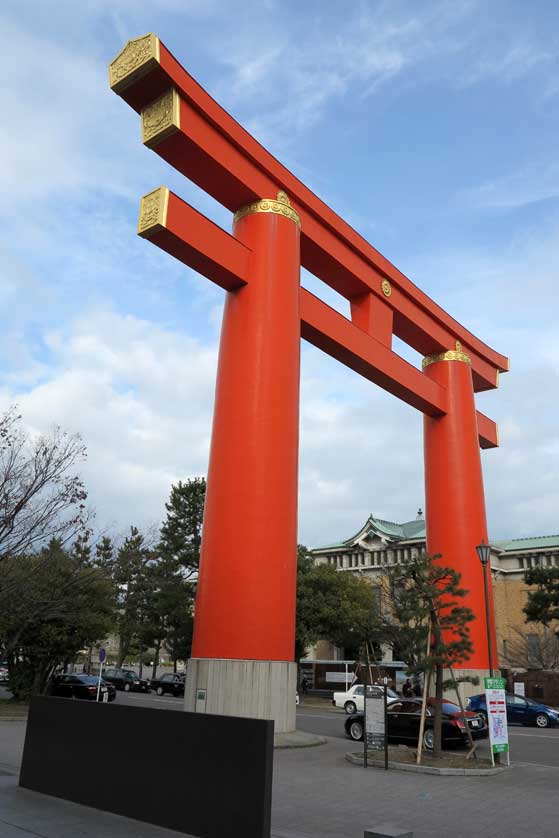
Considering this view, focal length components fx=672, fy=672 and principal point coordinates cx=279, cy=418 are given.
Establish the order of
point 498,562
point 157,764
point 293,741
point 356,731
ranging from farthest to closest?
point 498,562
point 356,731
point 293,741
point 157,764

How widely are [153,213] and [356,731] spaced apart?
1513cm

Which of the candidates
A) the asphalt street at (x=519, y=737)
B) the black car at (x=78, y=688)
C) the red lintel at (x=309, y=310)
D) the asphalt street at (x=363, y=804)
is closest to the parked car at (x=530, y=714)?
the asphalt street at (x=519, y=737)

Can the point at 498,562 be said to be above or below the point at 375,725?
above

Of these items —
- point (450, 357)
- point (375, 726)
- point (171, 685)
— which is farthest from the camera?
point (171, 685)

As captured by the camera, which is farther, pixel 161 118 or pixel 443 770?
pixel 161 118

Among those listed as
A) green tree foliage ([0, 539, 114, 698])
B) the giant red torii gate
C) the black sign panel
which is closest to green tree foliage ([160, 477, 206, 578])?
green tree foliage ([0, 539, 114, 698])

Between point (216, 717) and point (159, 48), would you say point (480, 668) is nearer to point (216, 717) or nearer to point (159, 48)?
point (216, 717)

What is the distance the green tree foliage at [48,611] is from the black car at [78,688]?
64cm

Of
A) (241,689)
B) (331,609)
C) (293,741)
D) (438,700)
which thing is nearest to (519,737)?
(438,700)

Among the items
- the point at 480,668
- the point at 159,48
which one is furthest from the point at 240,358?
the point at 480,668

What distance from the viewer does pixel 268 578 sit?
16375mm

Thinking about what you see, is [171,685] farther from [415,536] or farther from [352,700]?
[415,536]

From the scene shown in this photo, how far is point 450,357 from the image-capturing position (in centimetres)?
2777

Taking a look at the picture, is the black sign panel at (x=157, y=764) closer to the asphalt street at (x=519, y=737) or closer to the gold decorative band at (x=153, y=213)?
the asphalt street at (x=519, y=737)
